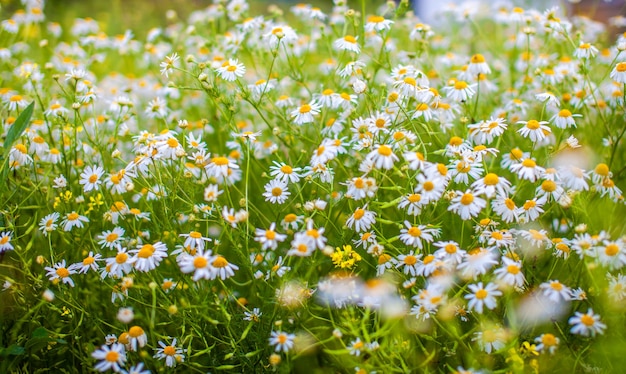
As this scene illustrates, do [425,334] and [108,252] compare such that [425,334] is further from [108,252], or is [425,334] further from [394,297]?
[108,252]

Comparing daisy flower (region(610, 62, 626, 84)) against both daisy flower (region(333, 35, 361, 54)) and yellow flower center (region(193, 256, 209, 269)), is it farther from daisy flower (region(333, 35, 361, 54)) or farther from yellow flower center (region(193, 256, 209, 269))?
yellow flower center (region(193, 256, 209, 269))

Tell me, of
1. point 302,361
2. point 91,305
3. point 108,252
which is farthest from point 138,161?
point 302,361

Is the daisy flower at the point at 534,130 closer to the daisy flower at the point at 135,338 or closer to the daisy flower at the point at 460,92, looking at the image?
the daisy flower at the point at 460,92

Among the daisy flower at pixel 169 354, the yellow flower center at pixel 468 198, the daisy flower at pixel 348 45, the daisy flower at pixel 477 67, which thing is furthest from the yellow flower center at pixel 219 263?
the daisy flower at pixel 477 67

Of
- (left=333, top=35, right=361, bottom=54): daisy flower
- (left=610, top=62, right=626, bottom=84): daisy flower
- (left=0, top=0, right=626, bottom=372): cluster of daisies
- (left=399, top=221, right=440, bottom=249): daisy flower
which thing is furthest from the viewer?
(left=333, top=35, right=361, bottom=54): daisy flower

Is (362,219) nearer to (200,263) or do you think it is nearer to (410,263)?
(410,263)

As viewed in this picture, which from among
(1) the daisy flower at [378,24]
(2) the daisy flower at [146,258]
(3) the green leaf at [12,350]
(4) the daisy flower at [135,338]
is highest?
(1) the daisy flower at [378,24]

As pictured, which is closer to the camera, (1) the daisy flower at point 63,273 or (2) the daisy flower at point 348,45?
(1) the daisy flower at point 63,273

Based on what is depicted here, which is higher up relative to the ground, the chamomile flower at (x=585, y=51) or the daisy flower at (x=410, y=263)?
the chamomile flower at (x=585, y=51)

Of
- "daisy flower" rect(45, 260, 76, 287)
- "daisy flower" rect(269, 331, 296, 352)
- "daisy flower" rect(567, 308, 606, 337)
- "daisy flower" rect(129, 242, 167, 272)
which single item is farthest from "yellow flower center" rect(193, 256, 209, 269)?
"daisy flower" rect(567, 308, 606, 337)

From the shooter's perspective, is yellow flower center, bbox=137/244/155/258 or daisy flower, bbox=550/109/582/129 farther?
daisy flower, bbox=550/109/582/129
